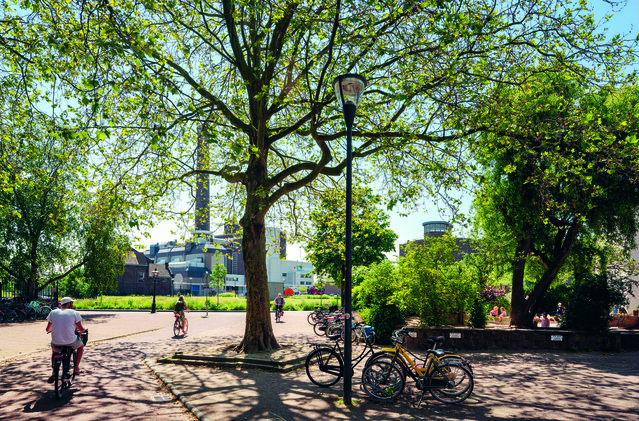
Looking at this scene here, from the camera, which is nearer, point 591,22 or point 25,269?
point 591,22

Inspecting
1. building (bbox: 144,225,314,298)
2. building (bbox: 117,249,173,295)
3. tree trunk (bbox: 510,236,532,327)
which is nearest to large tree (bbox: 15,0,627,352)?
tree trunk (bbox: 510,236,532,327)

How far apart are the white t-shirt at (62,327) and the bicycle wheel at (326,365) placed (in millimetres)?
4545

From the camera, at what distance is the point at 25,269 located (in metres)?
28.2

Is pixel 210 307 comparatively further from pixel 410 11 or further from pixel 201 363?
pixel 410 11

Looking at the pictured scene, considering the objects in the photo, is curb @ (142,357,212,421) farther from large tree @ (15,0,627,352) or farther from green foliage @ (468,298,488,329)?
green foliage @ (468,298,488,329)

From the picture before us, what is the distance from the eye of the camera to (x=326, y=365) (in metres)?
8.97

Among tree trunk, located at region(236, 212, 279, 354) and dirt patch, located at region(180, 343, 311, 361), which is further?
tree trunk, located at region(236, 212, 279, 354)

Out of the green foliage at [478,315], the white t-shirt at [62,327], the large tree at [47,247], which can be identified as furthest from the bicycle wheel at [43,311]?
the green foliage at [478,315]

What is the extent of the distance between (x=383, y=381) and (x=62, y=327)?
5.94 m

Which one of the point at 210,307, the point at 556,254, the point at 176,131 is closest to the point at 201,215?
the point at 176,131

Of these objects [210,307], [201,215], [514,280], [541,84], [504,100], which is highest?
[541,84]

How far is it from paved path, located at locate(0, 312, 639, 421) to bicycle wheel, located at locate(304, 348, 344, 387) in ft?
0.74

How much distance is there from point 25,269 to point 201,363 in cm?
2313

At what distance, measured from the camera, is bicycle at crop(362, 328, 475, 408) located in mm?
7625
